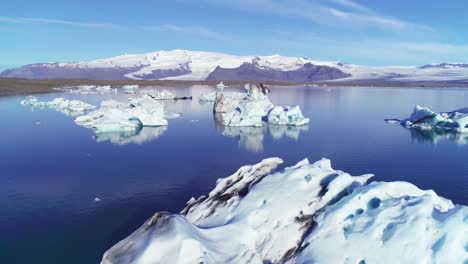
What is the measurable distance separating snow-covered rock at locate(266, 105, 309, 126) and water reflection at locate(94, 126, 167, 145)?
909 cm

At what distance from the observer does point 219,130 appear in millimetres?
28359

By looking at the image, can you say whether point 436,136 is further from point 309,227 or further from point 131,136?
point 309,227

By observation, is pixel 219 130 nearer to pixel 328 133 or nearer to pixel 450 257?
pixel 328 133

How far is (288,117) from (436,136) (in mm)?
10339

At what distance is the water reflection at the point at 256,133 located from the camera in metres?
23.1

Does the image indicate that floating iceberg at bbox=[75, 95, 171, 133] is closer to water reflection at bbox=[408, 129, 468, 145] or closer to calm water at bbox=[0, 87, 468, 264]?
calm water at bbox=[0, 87, 468, 264]

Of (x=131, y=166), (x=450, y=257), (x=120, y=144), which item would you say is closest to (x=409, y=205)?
(x=450, y=257)

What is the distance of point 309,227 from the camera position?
8164 millimetres

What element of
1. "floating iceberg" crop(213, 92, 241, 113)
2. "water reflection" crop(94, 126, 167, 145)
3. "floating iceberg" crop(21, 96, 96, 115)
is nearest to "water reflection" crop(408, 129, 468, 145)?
"floating iceberg" crop(213, 92, 241, 113)

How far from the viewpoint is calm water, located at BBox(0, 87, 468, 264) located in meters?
10.9

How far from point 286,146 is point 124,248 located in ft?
52.2

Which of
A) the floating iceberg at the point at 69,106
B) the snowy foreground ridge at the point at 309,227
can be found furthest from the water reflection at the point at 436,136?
the floating iceberg at the point at 69,106

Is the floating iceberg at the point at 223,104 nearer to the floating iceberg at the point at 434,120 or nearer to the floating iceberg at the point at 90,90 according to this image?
the floating iceberg at the point at 434,120

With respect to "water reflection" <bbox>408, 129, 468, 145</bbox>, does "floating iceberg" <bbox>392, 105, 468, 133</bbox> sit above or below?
above
